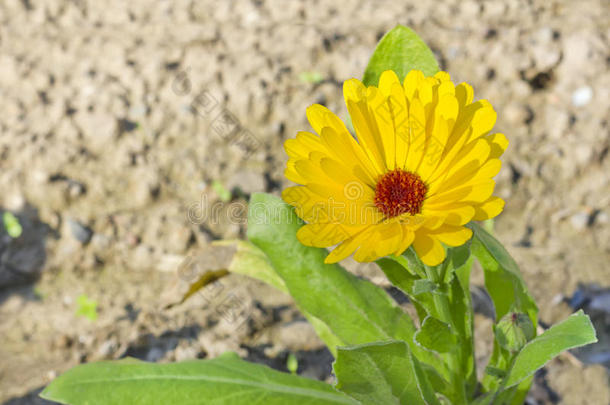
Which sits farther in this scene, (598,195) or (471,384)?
(598,195)

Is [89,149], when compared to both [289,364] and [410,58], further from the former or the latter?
[410,58]

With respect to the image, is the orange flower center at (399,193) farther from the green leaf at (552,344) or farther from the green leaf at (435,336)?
the green leaf at (552,344)

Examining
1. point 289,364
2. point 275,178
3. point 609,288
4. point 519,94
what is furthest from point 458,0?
point 289,364

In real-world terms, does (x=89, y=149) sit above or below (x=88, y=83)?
below

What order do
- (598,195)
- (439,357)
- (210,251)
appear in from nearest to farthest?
(439,357)
(210,251)
(598,195)

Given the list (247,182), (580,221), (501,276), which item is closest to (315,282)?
(501,276)

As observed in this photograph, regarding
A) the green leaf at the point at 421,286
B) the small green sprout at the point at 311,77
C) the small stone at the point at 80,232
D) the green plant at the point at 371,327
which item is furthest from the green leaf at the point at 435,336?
the small green sprout at the point at 311,77
